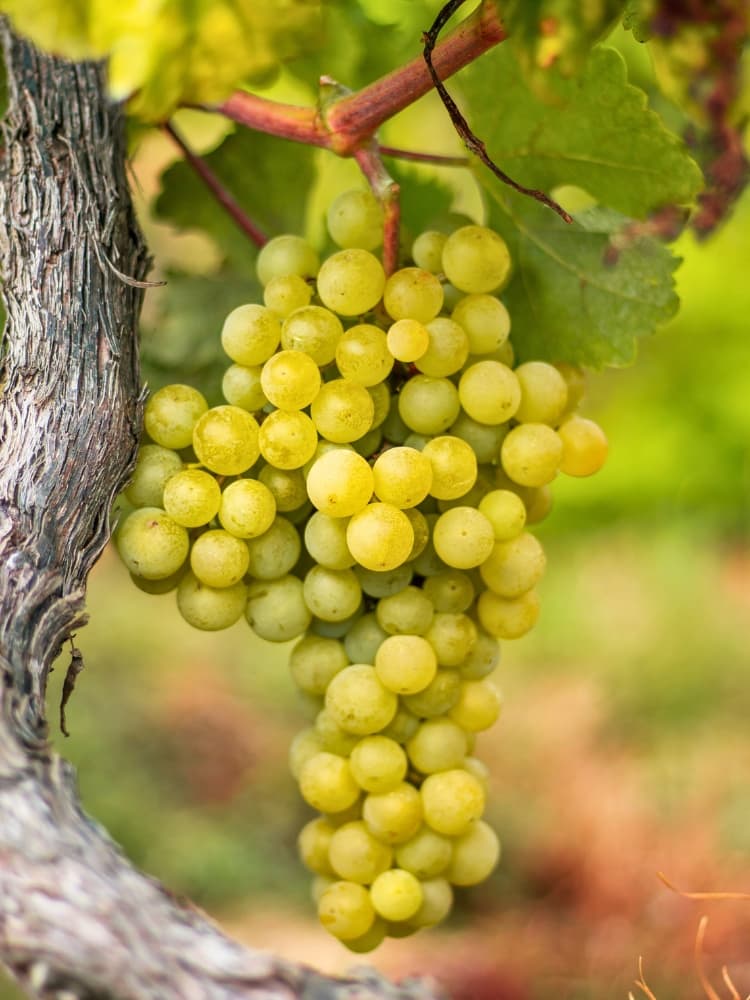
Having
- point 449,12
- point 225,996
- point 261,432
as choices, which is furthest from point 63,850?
point 449,12

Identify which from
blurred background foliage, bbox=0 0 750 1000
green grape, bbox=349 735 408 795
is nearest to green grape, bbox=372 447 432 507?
green grape, bbox=349 735 408 795

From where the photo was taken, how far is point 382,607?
427 millimetres

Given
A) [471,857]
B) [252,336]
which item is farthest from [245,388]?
[471,857]

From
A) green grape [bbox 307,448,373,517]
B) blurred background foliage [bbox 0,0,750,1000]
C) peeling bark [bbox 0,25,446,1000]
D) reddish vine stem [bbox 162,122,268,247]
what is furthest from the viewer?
blurred background foliage [bbox 0,0,750,1000]

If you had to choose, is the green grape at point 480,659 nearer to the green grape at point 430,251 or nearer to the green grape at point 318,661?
the green grape at point 318,661

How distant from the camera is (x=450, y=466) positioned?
0.40 metres

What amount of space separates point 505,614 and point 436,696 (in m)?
0.05

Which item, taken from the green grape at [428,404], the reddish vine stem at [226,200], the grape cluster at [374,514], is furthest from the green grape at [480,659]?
the reddish vine stem at [226,200]

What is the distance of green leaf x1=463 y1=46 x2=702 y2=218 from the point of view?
42cm

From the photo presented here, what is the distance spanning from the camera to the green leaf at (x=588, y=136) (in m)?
0.42

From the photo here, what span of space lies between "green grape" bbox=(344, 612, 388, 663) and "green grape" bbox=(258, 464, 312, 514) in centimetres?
6

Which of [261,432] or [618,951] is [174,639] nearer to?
[618,951]

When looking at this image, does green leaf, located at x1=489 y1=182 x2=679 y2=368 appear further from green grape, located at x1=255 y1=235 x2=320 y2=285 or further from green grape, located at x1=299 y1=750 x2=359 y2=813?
green grape, located at x1=299 y1=750 x2=359 y2=813

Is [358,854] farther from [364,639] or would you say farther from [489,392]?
[489,392]
